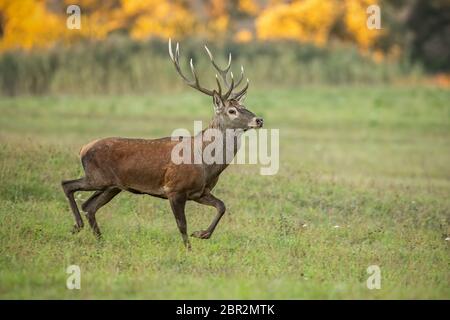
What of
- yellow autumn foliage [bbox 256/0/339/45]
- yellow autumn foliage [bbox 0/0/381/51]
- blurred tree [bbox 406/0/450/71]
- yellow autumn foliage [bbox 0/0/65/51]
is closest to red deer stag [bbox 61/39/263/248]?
yellow autumn foliage [bbox 0/0/381/51]

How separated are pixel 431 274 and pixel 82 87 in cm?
2428

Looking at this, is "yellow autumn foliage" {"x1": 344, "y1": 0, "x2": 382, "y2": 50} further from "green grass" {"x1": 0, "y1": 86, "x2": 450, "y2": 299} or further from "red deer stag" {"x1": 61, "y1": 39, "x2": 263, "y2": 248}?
"red deer stag" {"x1": 61, "y1": 39, "x2": 263, "y2": 248}

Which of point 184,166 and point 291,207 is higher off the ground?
point 184,166

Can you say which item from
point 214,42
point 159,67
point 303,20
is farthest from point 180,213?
point 303,20

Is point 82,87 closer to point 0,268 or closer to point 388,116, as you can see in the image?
point 388,116

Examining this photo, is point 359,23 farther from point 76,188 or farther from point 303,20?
point 76,188

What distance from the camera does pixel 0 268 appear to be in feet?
33.1

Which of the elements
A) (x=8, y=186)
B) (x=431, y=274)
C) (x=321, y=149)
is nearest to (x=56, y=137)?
(x=321, y=149)

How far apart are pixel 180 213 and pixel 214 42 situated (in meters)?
29.3

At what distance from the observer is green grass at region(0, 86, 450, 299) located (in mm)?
9750

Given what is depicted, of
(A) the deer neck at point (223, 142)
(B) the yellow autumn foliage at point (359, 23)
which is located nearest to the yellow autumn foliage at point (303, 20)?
(B) the yellow autumn foliage at point (359, 23)

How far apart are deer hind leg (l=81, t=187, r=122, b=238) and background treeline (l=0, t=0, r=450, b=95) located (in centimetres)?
2183

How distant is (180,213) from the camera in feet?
37.9
